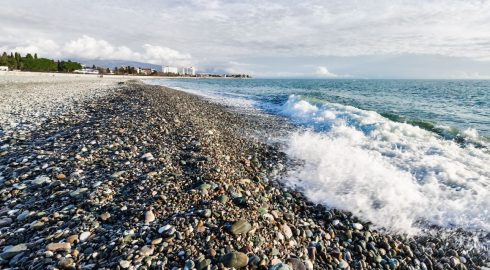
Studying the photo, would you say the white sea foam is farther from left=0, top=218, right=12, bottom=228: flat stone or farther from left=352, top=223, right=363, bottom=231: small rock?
left=0, top=218, right=12, bottom=228: flat stone

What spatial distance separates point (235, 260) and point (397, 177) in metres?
5.28

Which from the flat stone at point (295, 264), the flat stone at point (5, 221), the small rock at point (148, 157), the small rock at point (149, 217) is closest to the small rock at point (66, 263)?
Result: the small rock at point (149, 217)

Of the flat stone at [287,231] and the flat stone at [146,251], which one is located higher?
the flat stone at [146,251]

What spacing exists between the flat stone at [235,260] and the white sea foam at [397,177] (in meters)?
2.86

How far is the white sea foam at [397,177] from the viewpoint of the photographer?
555 centimetres

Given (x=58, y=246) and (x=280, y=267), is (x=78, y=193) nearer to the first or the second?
(x=58, y=246)

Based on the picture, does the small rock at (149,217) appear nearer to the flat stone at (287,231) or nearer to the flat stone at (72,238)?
the flat stone at (72,238)

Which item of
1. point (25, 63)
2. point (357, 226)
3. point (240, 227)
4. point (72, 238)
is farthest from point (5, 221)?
point (25, 63)

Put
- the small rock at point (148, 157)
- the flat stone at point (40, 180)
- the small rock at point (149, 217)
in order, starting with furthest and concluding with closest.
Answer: the small rock at point (148, 157), the flat stone at point (40, 180), the small rock at point (149, 217)

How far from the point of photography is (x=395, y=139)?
11.2 m

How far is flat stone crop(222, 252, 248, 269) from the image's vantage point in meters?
3.51

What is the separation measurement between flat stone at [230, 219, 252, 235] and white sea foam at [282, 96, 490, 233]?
2.29m

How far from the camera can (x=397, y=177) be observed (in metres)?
7.20

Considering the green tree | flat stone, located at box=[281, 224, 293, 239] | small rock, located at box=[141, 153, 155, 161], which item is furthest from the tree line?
flat stone, located at box=[281, 224, 293, 239]
